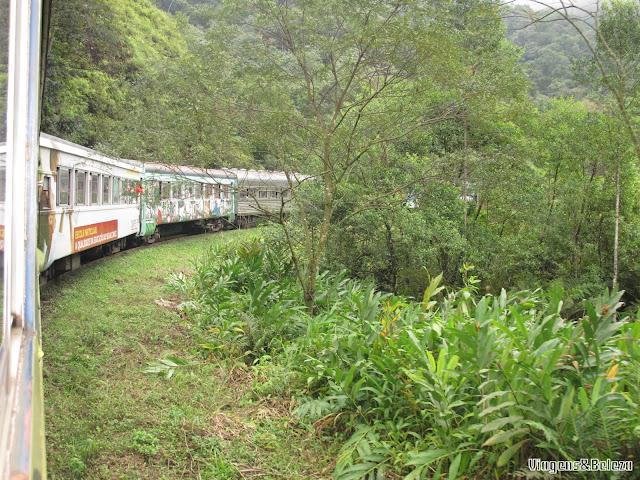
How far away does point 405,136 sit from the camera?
7246 mm

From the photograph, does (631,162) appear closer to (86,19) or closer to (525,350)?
(525,350)

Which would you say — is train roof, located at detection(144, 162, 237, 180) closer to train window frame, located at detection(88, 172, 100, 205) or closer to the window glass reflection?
train window frame, located at detection(88, 172, 100, 205)

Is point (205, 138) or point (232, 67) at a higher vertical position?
point (232, 67)

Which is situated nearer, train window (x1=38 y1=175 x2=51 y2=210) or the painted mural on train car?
train window (x1=38 y1=175 x2=51 y2=210)

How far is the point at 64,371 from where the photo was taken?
4711 millimetres

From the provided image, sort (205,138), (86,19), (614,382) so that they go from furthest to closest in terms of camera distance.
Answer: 1. (86,19)
2. (205,138)
3. (614,382)

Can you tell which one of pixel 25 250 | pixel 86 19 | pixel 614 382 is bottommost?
pixel 614 382

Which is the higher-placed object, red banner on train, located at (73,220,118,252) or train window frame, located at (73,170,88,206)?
train window frame, located at (73,170,88,206)

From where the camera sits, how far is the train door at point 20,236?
40.0 inches

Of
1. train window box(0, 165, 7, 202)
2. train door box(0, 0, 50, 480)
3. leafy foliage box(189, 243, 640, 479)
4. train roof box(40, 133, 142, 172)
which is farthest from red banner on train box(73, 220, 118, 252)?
train window box(0, 165, 7, 202)

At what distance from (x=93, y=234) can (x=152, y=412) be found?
611cm

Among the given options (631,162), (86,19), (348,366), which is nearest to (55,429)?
(348,366)

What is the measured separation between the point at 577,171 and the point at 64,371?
1213cm

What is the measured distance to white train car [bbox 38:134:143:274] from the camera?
6850mm
